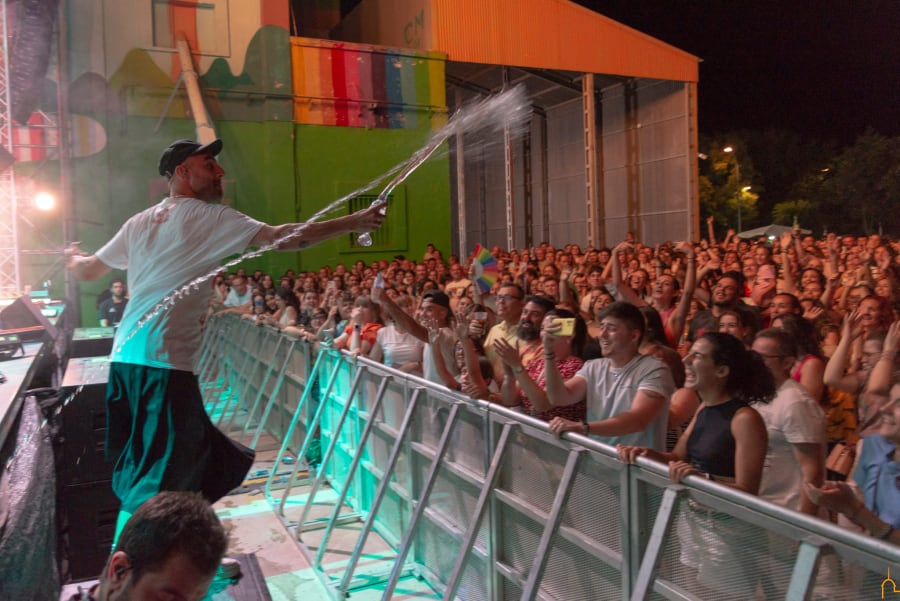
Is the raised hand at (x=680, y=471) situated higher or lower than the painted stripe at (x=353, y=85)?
lower

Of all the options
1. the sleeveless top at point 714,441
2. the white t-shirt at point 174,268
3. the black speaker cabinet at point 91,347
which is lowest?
the black speaker cabinet at point 91,347

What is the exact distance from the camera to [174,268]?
3.20m

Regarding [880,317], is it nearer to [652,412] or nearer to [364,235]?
[652,412]

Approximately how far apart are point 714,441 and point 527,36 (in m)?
22.0

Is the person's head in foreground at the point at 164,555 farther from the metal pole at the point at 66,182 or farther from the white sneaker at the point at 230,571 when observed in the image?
the metal pole at the point at 66,182

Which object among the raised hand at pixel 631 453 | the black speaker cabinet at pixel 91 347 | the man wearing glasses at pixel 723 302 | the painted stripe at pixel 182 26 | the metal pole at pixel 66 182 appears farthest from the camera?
the painted stripe at pixel 182 26

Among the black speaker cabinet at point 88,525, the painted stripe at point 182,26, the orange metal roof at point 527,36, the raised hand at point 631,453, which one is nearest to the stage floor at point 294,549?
the black speaker cabinet at point 88,525

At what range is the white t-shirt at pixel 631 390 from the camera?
3646mm

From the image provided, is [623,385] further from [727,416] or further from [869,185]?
[869,185]

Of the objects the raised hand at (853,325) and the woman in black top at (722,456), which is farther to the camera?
the raised hand at (853,325)

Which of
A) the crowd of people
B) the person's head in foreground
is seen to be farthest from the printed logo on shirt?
the person's head in foreground

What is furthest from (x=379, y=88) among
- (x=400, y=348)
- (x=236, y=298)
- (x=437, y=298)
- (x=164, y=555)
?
(x=164, y=555)

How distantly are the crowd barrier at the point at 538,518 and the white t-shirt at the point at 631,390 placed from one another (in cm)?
48

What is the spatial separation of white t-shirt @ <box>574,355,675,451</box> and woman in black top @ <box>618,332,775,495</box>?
22cm
